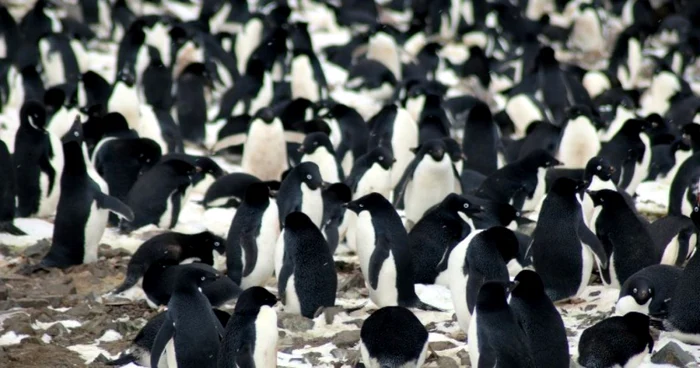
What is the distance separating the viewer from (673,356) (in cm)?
601

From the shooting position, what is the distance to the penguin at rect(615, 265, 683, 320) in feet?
21.2

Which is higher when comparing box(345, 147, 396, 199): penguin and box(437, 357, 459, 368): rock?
box(345, 147, 396, 199): penguin

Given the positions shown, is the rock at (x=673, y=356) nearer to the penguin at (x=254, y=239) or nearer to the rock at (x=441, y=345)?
the rock at (x=441, y=345)

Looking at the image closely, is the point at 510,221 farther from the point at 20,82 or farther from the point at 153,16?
the point at 153,16

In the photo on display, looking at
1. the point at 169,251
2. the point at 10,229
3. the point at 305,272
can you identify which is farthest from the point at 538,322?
the point at 10,229

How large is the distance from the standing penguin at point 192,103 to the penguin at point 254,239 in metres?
5.13

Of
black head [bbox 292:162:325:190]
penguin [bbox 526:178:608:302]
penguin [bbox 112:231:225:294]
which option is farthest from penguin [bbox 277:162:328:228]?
penguin [bbox 526:178:608:302]

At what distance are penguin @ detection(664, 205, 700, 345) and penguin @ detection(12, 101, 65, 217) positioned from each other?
509 cm

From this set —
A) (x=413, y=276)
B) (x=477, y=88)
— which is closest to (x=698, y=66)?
(x=477, y=88)

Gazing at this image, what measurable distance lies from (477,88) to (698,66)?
16.3ft

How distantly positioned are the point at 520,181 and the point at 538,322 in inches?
139

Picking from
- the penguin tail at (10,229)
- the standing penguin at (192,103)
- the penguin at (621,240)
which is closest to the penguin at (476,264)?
the penguin at (621,240)

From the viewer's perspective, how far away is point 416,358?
19.3 feet

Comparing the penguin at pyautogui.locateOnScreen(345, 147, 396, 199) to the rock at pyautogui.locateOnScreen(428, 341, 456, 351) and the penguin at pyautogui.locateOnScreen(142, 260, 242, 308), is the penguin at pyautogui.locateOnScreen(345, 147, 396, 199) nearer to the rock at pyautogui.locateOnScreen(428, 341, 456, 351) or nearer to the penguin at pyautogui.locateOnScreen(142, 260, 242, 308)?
the penguin at pyautogui.locateOnScreen(142, 260, 242, 308)
